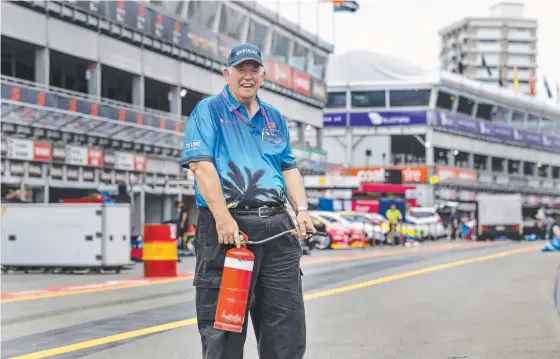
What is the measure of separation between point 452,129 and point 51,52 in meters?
57.1

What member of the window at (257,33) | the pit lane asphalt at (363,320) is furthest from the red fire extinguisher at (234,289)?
the window at (257,33)

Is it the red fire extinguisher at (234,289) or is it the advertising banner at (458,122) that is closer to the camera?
the red fire extinguisher at (234,289)

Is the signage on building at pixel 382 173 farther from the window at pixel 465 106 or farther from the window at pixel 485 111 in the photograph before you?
the window at pixel 485 111

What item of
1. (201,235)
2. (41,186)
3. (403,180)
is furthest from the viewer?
(403,180)

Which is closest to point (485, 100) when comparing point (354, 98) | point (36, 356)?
point (354, 98)

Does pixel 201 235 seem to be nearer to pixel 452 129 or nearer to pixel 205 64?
pixel 205 64

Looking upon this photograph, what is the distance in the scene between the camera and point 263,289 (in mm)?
5367

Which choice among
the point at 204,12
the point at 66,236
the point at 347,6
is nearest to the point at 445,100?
the point at 347,6

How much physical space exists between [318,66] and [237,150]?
206ft

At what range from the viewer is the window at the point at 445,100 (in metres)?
89.6

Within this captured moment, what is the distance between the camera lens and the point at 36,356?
8367 millimetres

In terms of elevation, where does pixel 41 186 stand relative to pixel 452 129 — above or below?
below

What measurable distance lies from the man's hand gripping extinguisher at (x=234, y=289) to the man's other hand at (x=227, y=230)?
2.1 inches

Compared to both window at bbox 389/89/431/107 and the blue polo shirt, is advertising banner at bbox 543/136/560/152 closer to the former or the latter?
window at bbox 389/89/431/107
